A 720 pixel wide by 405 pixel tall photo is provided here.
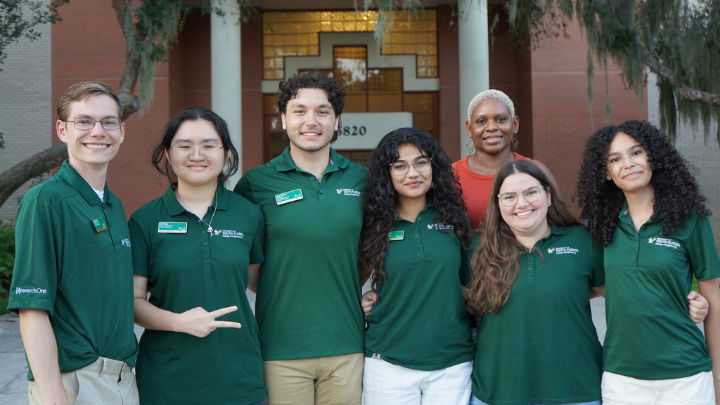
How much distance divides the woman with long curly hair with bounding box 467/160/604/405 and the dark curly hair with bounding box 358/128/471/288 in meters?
0.26

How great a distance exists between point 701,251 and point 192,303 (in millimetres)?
2428

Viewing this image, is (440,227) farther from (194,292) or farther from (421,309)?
(194,292)

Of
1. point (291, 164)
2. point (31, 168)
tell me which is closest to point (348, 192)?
point (291, 164)

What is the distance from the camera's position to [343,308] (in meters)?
3.21

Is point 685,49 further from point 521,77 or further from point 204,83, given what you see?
point 204,83

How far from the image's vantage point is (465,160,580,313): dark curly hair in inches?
118

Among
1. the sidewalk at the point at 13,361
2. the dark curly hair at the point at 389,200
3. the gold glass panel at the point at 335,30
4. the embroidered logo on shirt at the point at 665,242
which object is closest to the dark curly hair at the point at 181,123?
the dark curly hair at the point at 389,200

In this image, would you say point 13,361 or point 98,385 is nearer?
point 98,385

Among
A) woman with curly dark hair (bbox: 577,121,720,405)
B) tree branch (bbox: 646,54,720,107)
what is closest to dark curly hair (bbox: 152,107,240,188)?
woman with curly dark hair (bbox: 577,121,720,405)

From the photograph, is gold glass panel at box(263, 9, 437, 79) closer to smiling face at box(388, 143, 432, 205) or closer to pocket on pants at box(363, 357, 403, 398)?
smiling face at box(388, 143, 432, 205)

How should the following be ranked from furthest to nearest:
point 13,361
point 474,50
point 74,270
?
point 474,50
point 13,361
point 74,270

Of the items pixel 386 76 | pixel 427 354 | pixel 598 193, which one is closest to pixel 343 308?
pixel 427 354

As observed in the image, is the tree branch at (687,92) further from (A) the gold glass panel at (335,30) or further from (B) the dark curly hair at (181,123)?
(B) the dark curly hair at (181,123)

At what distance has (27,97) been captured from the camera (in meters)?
16.6
